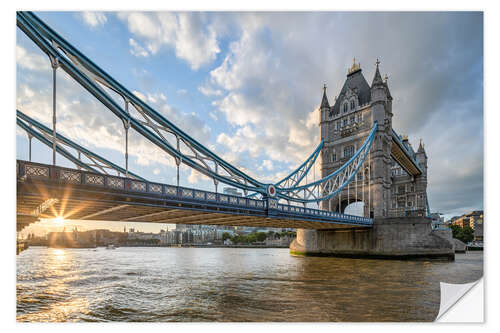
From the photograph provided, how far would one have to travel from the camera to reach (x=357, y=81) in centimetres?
3550

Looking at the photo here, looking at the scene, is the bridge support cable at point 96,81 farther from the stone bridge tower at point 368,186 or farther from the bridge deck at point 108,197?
the stone bridge tower at point 368,186

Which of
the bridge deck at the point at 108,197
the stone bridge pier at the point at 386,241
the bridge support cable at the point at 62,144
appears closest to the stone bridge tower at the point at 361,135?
the stone bridge pier at the point at 386,241

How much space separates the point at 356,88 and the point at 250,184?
2218 centimetres

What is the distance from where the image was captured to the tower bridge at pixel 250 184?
8.22m

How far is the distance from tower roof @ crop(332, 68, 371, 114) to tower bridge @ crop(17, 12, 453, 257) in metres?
0.13

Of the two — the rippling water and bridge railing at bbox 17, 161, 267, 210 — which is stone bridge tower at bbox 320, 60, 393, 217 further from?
bridge railing at bbox 17, 161, 267, 210

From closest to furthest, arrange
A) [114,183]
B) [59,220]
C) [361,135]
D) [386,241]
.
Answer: [114,183], [59,220], [386,241], [361,135]

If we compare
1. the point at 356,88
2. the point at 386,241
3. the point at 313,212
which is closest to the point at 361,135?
the point at 356,88

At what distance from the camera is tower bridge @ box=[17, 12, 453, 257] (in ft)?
27.0

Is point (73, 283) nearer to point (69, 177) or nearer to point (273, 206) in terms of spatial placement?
point (69, 177)

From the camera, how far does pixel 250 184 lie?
2008cm

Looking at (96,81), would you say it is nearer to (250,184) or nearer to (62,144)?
(62,144)

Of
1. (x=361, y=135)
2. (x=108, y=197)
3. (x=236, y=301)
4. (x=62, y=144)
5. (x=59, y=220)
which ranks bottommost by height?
(x=236, y=301)
